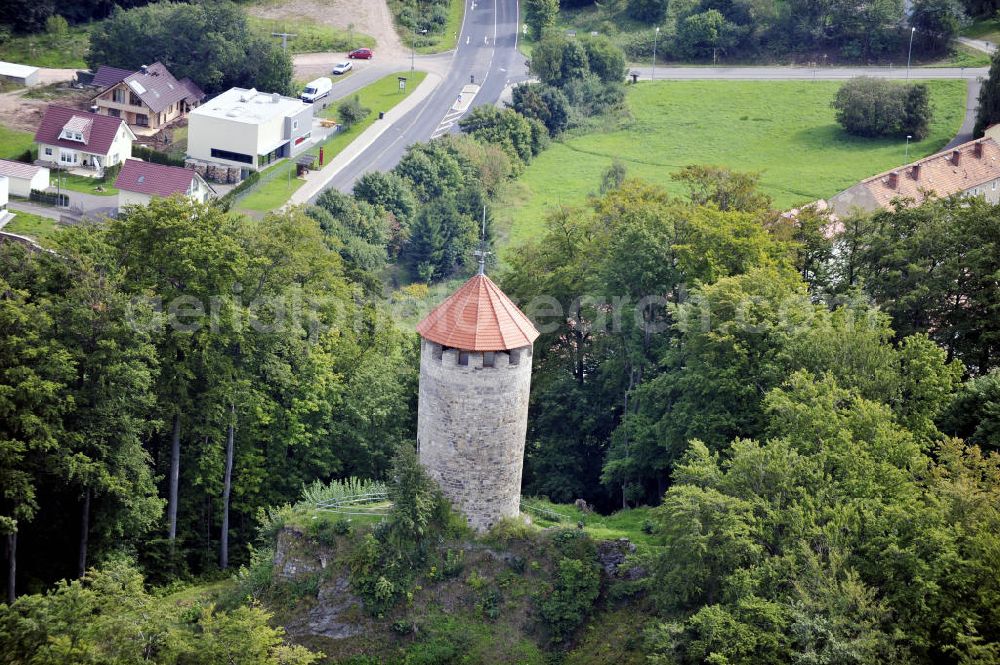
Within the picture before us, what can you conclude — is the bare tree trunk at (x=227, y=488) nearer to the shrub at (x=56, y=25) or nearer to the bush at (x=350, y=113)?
the bush at (x=350, y=113)

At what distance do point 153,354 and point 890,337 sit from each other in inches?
1094

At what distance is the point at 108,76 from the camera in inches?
4198

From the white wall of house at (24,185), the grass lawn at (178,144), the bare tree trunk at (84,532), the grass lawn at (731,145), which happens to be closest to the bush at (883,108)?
the grass lawn at (731,145)

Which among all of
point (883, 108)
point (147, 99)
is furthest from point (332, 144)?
point (883, 108)

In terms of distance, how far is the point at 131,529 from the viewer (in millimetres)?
53688

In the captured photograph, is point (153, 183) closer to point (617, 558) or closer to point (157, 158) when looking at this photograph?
point (157, 158)

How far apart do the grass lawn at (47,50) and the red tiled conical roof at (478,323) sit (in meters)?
76.8

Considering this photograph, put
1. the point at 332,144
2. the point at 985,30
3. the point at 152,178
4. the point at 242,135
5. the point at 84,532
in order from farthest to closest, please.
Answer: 1. the point at 985,30
2. the point at 332,144
3. the point at 242,135
4. the point at 152,178
5. the point at 84,532

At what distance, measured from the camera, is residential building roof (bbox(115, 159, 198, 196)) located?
8838 centimetres

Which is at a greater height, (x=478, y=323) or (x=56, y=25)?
(x=56, y=25)

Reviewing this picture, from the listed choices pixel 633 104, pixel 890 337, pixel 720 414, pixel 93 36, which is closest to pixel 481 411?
pixel 720 414

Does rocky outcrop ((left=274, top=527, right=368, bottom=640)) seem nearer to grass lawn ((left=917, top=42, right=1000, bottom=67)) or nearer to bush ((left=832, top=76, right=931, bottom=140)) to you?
bush ((left=832, top=76, right=931, bottom=140))

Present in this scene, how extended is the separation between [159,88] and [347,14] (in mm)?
26040

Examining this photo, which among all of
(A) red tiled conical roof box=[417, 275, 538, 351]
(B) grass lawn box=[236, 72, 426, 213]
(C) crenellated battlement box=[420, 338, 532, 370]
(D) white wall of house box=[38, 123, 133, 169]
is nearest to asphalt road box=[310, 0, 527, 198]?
(B) grass lawn box=[236, 72, 426, 213]
